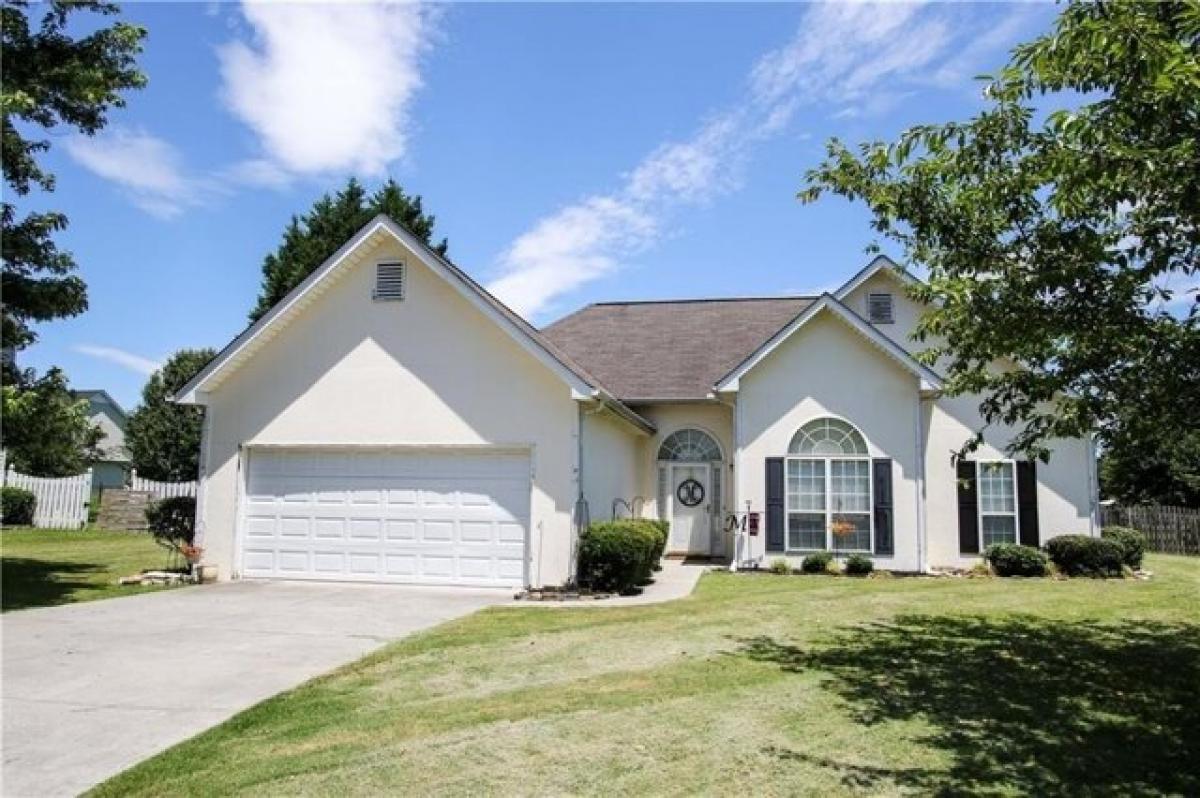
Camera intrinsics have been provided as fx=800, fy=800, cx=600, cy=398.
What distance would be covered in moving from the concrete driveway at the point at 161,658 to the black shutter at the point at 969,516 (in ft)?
33.1

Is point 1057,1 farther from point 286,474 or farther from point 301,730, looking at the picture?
point 286,474

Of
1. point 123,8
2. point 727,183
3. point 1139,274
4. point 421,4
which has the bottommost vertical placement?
point 1139,274

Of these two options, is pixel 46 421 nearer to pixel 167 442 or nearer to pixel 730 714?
pixel 730 714

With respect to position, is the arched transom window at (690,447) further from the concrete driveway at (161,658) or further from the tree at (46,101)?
the tree at (46,101)

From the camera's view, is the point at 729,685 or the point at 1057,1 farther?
the point at 729,685

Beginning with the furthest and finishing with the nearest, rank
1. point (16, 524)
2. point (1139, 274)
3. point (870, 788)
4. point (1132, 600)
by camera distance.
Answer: point (16, 524), point (1132, 600), point (1139, 274), point (870, 788)

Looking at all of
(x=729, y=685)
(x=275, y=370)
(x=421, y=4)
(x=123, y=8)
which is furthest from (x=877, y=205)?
(x=123, y=8)

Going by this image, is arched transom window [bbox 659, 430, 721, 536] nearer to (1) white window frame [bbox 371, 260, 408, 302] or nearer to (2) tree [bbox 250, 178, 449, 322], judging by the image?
(1) white window frame [bbox 371, 260, 408, 302]

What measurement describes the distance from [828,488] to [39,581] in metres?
15.1

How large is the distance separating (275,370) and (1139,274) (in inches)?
534

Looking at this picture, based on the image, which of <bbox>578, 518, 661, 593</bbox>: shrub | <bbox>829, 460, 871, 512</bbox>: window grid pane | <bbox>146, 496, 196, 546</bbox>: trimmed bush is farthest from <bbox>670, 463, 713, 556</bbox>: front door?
<bbox>146, 496, 196, 546</bbox>: trimmed bush

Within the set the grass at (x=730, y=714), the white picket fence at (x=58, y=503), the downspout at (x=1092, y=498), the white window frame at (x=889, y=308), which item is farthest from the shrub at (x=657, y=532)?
the white picket fence at (x=58, y=503)

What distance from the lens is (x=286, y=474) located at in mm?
14859

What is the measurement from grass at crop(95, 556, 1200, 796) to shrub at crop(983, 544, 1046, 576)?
527 centimetres
